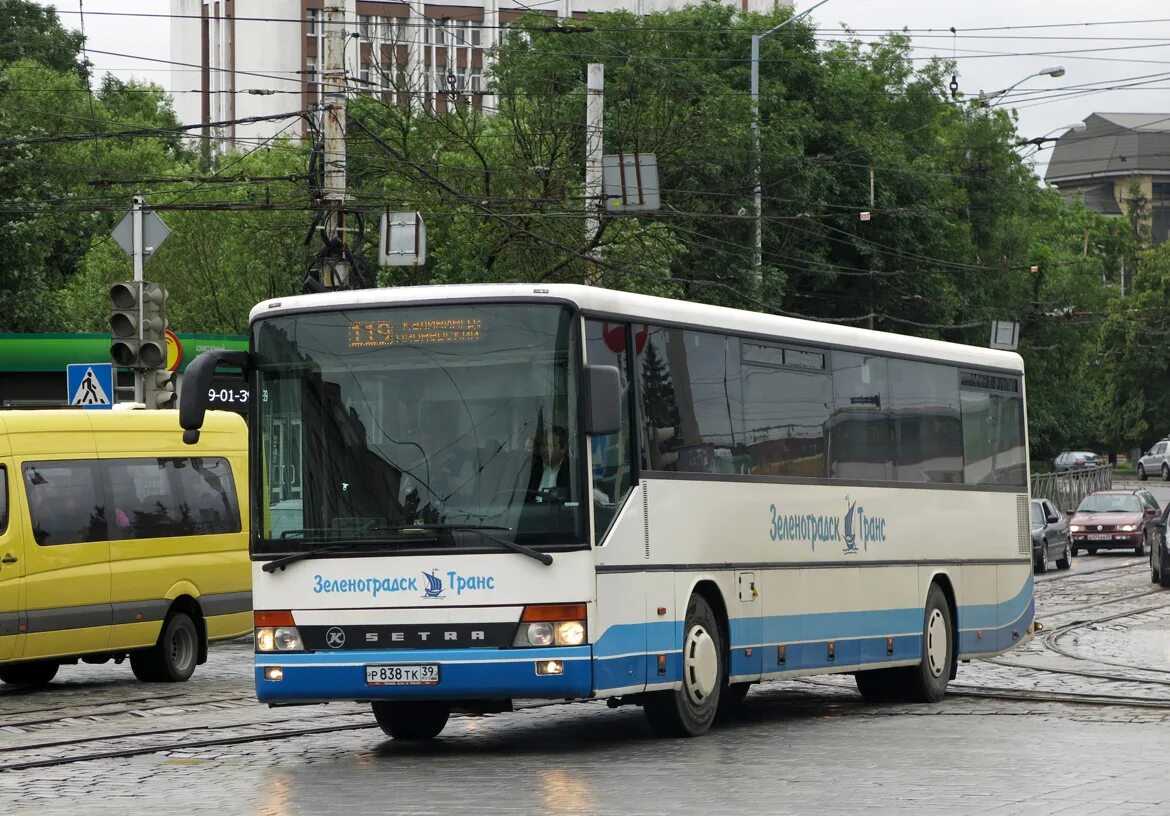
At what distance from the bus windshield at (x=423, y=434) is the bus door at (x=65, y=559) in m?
6.01

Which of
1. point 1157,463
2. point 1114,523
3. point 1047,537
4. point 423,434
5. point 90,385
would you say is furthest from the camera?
point 1157,463

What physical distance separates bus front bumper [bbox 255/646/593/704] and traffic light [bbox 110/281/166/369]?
409 inches

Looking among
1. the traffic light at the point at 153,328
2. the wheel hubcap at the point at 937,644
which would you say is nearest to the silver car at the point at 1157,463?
the traffic light at the point at 153,328

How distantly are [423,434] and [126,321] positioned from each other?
1087cm

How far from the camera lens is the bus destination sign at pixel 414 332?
1286 cm

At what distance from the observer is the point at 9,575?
1827cm

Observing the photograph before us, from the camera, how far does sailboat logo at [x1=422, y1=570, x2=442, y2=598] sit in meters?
12.6

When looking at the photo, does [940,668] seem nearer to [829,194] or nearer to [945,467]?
[945,467]

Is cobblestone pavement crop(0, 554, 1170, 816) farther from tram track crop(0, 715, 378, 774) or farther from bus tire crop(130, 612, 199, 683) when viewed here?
bus tire crop(130, 612, 199, 683)

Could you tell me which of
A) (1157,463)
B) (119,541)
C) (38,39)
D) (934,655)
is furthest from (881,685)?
(1157,463)

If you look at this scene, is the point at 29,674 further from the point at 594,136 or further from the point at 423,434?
the point at 594,136

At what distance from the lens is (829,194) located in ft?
178

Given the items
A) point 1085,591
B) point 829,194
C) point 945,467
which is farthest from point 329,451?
point 829,194

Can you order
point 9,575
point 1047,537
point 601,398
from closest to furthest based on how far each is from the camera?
point 601,398 < point 9,575 < point 1047,537
